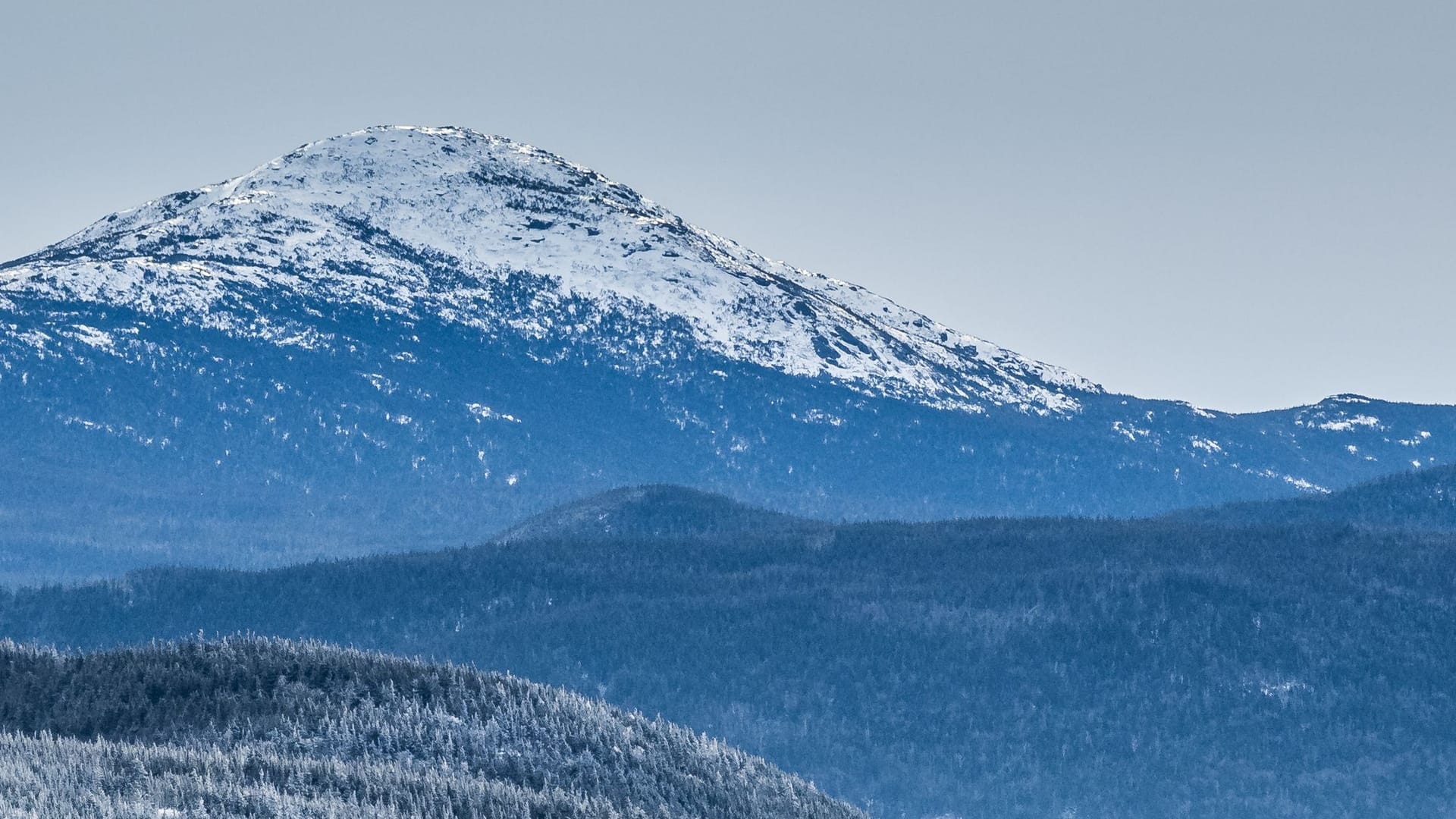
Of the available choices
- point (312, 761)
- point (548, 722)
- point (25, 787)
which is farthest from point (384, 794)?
point (548, 722)

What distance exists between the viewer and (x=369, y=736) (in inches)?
2251

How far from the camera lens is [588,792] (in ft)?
184

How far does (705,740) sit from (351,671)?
9.41 metres

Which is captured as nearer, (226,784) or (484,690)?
(226,784)

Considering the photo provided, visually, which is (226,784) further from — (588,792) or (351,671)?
(351,671)

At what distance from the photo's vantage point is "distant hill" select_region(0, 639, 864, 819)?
1918 inches

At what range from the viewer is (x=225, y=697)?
5922 cm

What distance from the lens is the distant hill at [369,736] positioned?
48719mm

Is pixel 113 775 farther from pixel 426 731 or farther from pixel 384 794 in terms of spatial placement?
pixel 426 731

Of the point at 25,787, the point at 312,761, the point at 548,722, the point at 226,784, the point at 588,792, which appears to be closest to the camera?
the point at 25,787

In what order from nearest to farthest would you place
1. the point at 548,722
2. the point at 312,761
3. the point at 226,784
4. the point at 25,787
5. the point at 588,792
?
the point at 25,787
the point at 226,784
the point at 312,761
the point at 588,792
the point at 548,722

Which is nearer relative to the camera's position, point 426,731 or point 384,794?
point 384,794

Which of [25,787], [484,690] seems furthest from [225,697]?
[25,787]

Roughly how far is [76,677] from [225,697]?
14.8ft
